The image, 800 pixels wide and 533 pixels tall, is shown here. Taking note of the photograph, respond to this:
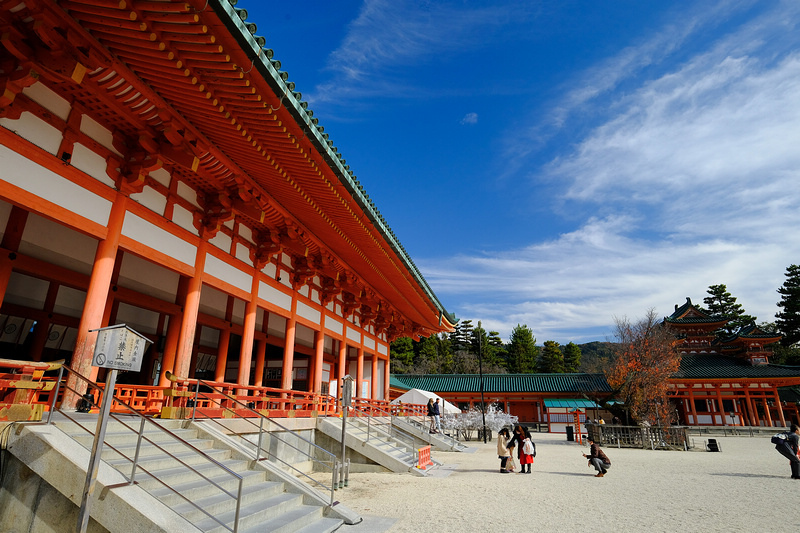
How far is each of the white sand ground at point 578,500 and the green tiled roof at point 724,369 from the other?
22561mm

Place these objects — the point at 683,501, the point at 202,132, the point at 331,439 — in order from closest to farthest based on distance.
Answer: the point at 202,132, the point at 683,501, the point at 331,439

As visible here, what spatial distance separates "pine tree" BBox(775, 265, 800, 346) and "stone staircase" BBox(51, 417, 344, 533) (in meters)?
62.4

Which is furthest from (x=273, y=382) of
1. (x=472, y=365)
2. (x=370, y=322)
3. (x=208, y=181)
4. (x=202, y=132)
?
(x=472, y=365)

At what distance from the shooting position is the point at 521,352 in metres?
59.7

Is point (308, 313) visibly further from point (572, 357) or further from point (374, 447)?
point (572, 357)

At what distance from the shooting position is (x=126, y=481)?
395 centimetres

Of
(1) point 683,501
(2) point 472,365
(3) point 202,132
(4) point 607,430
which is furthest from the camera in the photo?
(2) point 472,365

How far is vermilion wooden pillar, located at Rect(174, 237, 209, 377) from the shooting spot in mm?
7477

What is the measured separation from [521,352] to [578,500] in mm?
54507

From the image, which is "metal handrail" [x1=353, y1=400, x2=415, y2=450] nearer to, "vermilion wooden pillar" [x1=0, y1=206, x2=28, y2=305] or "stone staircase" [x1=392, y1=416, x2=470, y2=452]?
"stone staircase" [x1=392, y1=416, x2=470, y2=452]

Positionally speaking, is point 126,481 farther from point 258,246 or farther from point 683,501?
point 683,501

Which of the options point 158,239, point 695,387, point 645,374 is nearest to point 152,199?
point 158,239

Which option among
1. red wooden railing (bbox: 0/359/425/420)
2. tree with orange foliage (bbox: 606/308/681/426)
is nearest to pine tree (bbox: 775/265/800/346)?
tree with orange foliage (bbox: 606/308/681/426)

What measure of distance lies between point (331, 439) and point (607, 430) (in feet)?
52.7
